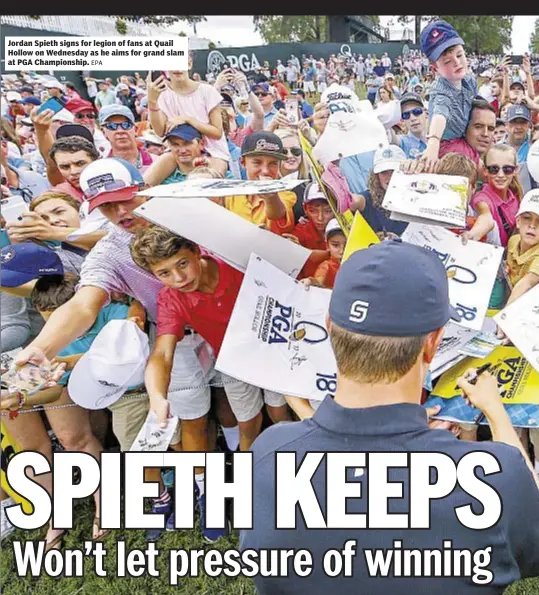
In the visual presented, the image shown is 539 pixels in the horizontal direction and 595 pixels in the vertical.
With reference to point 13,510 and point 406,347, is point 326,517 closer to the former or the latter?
point 406,347

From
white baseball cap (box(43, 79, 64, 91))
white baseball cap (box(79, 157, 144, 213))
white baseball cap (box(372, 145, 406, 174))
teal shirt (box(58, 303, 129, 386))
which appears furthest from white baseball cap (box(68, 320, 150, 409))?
white baseball cap (box(372, 145, 406, 174))

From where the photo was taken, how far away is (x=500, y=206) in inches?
72.1

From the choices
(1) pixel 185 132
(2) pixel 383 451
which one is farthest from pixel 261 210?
(2) pixel 383 451

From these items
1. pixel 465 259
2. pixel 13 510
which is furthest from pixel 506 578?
pixel 13 510

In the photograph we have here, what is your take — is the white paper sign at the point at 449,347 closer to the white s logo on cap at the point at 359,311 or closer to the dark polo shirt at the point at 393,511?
the dark polo shirt at the point at 393,511

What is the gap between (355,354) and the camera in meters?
1.09

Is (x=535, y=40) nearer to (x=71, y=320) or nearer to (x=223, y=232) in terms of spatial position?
(x=223, y=232)

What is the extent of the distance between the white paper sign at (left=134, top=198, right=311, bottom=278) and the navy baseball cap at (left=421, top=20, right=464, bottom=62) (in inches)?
29.0

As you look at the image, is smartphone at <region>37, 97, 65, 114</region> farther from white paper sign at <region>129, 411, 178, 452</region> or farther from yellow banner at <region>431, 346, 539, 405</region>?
yellow banner at <region>431, 346, 539, 405</region>

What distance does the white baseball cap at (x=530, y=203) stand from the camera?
5.71 ft

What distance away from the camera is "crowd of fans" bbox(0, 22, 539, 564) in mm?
1750

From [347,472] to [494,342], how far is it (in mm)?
842

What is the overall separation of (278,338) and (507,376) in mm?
706

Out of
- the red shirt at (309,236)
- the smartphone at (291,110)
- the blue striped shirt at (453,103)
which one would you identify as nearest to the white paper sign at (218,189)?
the red shirt at (309,236)
